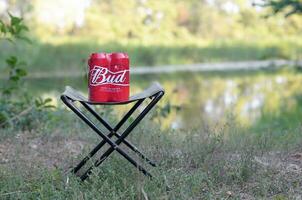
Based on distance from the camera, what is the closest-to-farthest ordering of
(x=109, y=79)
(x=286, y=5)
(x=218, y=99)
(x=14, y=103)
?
(x=109, y=79) → (x=14, y=103) → (x=286, y=5) → (x=218, y=99)

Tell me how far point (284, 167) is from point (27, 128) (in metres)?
3.43

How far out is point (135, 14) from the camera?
4406cm

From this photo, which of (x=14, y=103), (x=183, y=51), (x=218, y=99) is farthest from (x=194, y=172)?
(x=183, y=51)

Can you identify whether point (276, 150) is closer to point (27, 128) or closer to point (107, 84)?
point (107, 84)

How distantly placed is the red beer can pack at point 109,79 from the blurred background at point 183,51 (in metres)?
2.71

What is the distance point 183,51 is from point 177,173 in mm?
31830

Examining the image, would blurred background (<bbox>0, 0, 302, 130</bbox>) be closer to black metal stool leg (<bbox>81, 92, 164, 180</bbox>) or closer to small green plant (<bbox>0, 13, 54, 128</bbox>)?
small green plant (<bbox>0, 13, 54, 128</bbox>)

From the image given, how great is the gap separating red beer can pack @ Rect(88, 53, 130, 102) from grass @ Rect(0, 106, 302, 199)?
54cm

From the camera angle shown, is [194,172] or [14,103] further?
[14,103]

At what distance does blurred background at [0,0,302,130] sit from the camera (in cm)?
1143

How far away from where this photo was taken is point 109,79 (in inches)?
152

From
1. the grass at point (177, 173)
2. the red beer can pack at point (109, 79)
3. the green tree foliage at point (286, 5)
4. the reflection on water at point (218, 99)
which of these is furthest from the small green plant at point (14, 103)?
Answer: the green tree foliage at point (286, 5)

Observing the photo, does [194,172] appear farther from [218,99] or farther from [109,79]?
[218,99]

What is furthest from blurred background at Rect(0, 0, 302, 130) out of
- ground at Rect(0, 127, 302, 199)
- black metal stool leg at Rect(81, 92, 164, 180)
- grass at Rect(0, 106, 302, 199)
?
black metal stool leg at Rect(81, 92, 164, 180)
